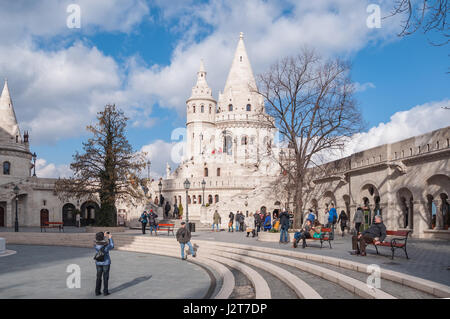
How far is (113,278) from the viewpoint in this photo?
39.8 feet

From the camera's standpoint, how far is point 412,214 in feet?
68.7

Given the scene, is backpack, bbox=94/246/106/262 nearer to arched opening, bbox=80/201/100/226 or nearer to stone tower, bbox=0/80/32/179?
stone tower, bbox=0/80/32/179

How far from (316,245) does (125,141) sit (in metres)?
17.6

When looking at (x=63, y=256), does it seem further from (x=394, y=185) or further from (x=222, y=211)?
(x=222, y=211)

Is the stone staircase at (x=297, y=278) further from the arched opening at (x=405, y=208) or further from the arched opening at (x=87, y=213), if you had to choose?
the arched opening at (x=87, y=213)

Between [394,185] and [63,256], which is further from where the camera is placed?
[394,185]

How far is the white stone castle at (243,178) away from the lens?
19547 mm

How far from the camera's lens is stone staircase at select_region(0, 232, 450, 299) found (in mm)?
8023

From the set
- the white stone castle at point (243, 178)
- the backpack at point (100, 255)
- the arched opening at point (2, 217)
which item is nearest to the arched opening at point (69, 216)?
the white stone castle at point (243, 178)

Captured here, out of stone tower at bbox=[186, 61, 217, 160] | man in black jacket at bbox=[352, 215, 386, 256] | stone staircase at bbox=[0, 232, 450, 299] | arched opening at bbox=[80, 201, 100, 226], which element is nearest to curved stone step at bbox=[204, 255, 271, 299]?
stone staircase at bbox=[0, 232, 450, 299]

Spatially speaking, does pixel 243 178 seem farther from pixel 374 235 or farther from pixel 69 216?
pixel 374 235

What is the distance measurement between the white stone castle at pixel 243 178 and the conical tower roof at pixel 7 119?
95 millimetres

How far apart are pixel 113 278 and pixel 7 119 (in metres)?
38.6
